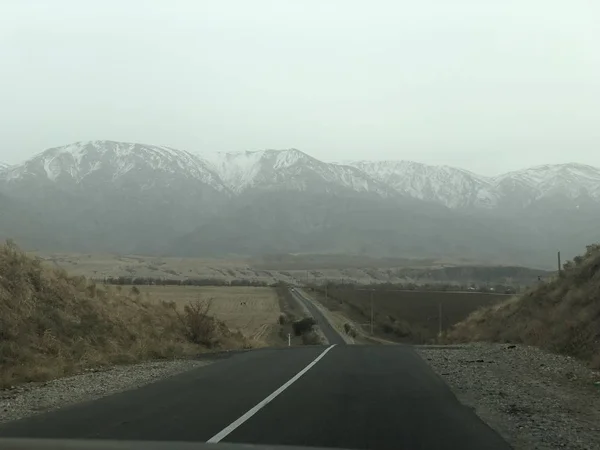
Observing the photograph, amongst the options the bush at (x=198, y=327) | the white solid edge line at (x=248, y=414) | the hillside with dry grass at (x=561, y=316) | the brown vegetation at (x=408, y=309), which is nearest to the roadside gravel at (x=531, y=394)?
the hillside with dry grass at (x=561, y=316)

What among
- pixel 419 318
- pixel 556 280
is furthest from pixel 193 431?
pixel 419 318

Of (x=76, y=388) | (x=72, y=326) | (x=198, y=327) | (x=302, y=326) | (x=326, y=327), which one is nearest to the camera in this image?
(x=76, y=388)

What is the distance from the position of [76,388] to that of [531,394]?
955 cm

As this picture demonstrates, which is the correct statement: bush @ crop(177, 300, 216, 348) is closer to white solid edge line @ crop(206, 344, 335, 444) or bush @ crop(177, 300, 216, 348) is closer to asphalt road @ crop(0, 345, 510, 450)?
asphalt road @ crop(0, 345, 510, 450)

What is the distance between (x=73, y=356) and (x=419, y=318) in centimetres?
7193

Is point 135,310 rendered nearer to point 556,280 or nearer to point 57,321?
point 57,321

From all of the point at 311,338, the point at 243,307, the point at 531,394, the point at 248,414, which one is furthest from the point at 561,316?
the point at 243,307

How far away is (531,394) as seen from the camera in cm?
1396

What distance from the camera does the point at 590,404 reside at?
506 inches

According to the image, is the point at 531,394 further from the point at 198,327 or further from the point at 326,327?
the point at 326,327

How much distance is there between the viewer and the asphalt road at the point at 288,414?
902 centimetres

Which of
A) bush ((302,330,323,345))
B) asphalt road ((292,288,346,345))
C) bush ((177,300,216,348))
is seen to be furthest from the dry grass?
bush ((177,300,216,348))

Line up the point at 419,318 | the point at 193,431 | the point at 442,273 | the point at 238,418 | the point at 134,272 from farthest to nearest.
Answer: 1. the point at 442,273
2. the point at 134,272
3. the point at 419,318
4. the point at 238,418
5. the point at 193,431

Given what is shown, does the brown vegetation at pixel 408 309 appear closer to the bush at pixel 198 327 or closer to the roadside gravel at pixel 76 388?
the bush at pixel 198 327
